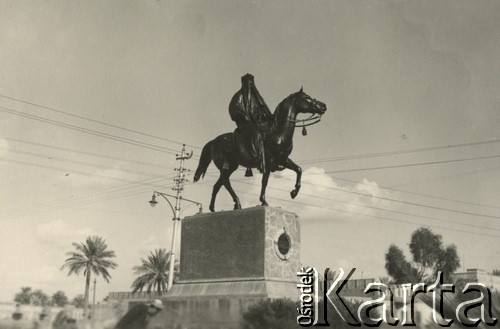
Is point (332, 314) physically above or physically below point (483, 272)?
below

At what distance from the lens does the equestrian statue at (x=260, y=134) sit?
14047mm

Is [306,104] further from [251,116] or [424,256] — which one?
[424,256]

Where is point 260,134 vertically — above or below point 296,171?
above

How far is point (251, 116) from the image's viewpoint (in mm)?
14367

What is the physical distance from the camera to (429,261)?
6631 cm

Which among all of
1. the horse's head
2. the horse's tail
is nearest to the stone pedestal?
the horse's tail

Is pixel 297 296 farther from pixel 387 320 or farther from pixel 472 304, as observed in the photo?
pixel 472 304

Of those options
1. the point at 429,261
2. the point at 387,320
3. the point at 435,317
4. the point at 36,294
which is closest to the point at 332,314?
the point at 387,320

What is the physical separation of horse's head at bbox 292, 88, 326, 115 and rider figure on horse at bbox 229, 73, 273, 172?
30.0 inches

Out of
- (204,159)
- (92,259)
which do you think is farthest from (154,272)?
(204,159)

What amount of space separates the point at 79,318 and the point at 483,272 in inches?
2134

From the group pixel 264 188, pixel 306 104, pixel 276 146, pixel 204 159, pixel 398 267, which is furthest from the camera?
pixel 398 267

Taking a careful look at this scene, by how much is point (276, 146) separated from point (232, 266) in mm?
3078

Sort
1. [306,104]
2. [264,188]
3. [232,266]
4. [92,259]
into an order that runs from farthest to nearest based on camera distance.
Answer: [92,259] < [306,104] < [264,188] < [232,266]
